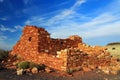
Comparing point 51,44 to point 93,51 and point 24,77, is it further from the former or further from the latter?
point 24,77

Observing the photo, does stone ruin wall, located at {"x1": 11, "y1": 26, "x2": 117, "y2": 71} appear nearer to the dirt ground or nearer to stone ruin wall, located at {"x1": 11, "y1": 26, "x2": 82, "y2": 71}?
stone ruin wall, located at {"x1": 11, "y1": 26, "x2": 82, "y2": 71}

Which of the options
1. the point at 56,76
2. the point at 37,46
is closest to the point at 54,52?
the point at 37,46

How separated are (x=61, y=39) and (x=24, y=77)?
8.97 metres

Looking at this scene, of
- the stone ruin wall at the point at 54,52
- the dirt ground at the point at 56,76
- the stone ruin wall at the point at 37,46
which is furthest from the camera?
the stone ruin wall at the point at 37,46

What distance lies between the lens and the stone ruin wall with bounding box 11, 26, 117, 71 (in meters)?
20.5

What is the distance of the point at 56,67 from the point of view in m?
20.8

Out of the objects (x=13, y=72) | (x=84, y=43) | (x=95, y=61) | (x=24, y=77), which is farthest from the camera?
(x=84, y=43)

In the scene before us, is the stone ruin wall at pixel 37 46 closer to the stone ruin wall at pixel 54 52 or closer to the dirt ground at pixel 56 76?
the stone ruin wall at pixel 54 52

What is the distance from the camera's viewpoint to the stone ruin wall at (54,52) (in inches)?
809

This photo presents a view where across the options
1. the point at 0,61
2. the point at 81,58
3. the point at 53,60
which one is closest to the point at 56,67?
the point at 53,60

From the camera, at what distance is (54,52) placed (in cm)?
2433

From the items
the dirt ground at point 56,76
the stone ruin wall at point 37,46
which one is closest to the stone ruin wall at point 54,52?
the stone ruin wall at point 37,46

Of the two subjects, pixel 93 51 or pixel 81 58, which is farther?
pixel 93 51

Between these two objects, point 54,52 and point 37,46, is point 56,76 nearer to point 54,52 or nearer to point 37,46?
point 37,46
